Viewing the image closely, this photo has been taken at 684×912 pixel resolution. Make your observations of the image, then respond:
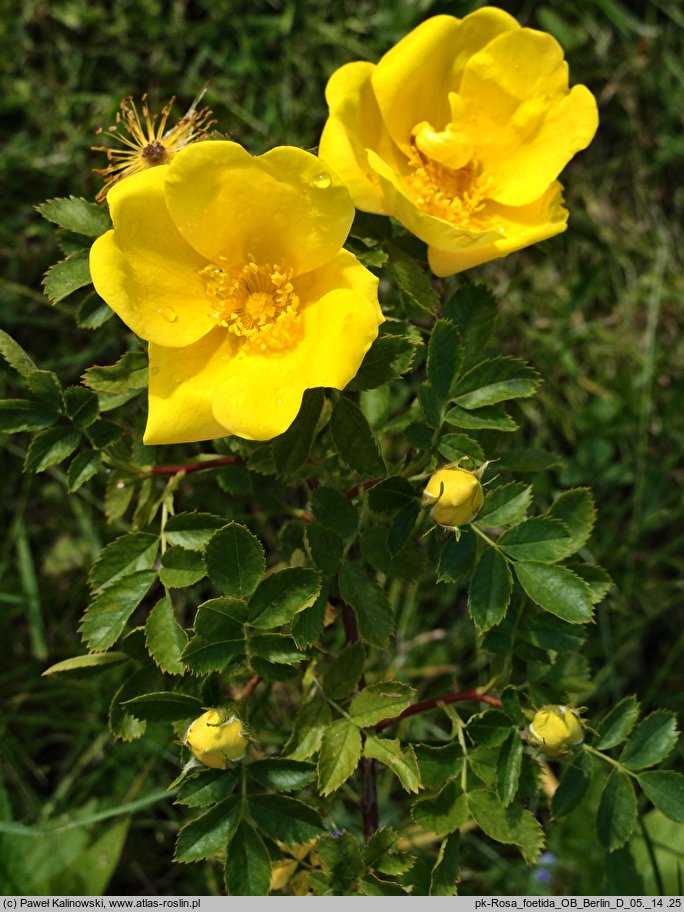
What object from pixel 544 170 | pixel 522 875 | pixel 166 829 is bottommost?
pixel 166 829

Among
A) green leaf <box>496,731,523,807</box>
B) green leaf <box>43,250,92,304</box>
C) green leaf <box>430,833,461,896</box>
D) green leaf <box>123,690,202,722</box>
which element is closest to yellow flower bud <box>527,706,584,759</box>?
green leaf <box>496,731,523,807</box>

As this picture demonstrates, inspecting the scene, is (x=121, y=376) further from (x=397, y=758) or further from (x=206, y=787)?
(x=397, y=758)

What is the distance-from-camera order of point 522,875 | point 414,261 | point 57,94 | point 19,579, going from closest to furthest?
point 414,261, point 522,875, point 19,579, point 57,94

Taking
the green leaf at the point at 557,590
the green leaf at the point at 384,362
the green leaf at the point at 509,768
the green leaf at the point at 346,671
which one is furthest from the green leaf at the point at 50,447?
the green leaf at the point at 509,768

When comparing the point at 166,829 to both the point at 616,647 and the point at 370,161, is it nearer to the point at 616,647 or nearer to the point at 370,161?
the point at 616,647

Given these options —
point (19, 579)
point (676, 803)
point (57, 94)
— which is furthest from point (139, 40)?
point (676, 803)

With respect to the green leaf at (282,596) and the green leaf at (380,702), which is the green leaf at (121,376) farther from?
the green leaf at (380,702)
